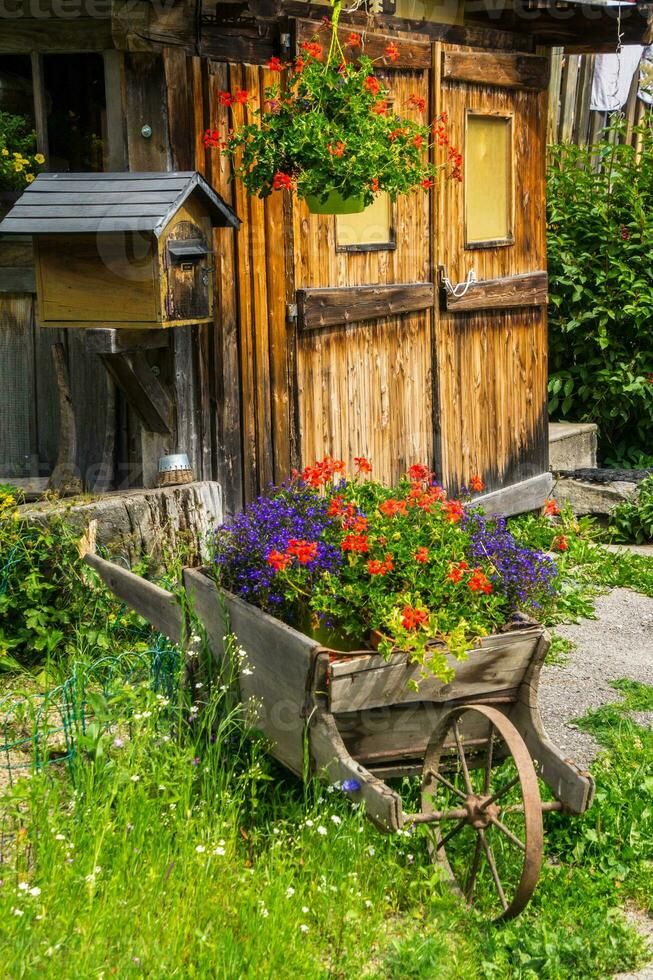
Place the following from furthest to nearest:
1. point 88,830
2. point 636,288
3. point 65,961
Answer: point 636,288 < point 88,830 < point 65,961

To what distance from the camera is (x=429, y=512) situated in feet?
14.1

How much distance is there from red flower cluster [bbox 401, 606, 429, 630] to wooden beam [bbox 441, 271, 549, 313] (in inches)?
161

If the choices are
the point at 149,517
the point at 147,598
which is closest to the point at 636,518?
the point at 149,517

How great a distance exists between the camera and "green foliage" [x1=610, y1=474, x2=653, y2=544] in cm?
880

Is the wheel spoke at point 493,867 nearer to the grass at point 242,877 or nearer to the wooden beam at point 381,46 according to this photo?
the grass at point 242,877

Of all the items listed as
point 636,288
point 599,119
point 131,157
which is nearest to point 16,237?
point 131,157

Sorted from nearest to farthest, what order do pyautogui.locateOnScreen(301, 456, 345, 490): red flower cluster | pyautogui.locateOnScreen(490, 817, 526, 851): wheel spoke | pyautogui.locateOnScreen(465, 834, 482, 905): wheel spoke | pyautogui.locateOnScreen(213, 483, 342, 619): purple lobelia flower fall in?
pyautogui.locateOnScreen(490, 817, 526, 851): wheel spoke → pyautogui.locateOnScreen(465, 834, 482, 905): wheel spoke → pyautogui.locateOnScreen(213, 483, 342, 619): purple lobelia flower → pyautogui.locateOnScreen(301, 456, 345, 490): red flower cluster

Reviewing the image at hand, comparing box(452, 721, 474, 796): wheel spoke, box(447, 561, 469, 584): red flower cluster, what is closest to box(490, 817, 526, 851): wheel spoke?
box(452, 721, 474, 796): wheel spoke

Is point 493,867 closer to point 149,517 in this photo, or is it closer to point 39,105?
point 149,517

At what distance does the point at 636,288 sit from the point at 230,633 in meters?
6.41

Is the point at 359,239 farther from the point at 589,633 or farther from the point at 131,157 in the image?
the point at 589,633

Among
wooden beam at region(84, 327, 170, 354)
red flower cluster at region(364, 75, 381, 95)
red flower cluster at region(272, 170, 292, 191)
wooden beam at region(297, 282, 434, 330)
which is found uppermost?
red flower cluster at region(364, 75, 381, 95)

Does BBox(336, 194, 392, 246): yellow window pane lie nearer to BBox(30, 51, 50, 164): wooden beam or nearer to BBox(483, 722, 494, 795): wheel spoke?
BBox(30, 51, 50, 164): wooden beam

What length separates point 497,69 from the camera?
7.83 meters
